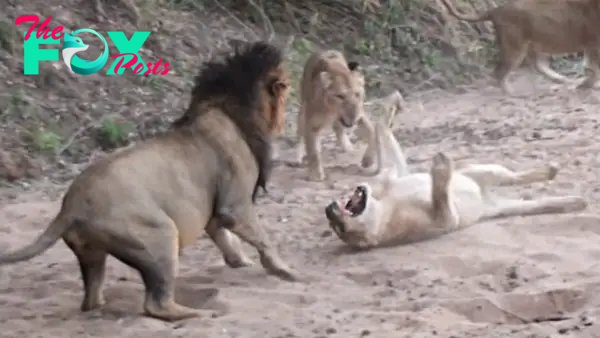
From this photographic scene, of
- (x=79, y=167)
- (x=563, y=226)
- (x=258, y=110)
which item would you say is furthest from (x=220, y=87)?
(x=79, y=167)

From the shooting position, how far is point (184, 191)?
13.8 feet

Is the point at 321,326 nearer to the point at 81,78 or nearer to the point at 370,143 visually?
the point at 370,143

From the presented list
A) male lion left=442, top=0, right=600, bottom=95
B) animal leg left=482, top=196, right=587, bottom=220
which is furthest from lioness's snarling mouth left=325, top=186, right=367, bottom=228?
male lion left=442, top=0, right=600, bottom=95

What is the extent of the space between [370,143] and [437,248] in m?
2.38

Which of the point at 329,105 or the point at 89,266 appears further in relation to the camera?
the point at 329,105

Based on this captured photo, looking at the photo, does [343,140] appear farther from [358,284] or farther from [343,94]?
[358,284]

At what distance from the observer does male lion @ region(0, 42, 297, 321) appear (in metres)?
3.82

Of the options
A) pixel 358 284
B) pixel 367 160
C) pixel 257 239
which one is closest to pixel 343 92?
pixel 367 160

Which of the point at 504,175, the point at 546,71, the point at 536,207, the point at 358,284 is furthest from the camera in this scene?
the point at 546,71

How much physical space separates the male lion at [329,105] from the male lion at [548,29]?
3.78m

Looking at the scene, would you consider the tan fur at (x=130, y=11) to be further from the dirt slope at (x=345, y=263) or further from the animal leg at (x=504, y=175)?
the animal leg at (x=504, y=175)

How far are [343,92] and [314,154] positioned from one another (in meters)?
0.57

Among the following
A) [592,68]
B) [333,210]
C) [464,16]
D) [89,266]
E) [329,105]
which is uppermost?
[464,16]

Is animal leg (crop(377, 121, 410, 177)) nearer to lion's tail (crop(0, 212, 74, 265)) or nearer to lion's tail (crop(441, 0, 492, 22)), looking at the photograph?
lion's tail (crop(0, 212, 74, 265))
